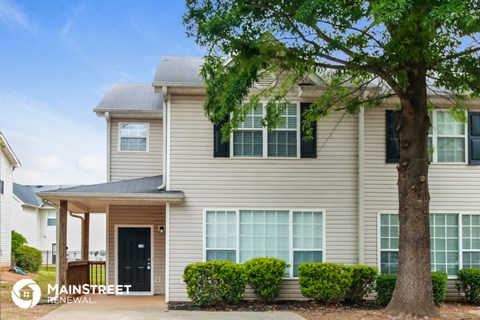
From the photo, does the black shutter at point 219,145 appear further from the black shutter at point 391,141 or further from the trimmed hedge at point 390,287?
the trimmed hedge at point 390,287

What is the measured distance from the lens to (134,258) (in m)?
16.6

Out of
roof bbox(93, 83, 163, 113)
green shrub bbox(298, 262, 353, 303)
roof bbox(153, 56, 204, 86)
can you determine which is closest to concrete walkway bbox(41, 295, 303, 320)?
green shrub bbox(298, 262, 353, 303)

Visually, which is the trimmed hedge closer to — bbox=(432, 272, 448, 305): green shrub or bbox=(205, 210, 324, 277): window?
bbox=(432, 272, 448, 305): green shrub

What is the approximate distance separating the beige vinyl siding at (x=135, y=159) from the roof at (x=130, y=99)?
0.41m

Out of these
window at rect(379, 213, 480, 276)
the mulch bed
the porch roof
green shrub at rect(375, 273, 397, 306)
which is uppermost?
the porch roof

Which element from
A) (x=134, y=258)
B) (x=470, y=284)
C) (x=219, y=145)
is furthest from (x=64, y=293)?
(x=470, y=284)

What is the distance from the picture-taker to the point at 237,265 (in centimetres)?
1394

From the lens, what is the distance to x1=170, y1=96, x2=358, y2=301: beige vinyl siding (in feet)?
47.7

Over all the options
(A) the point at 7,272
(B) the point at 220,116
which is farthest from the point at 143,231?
(A) the point at 7,272

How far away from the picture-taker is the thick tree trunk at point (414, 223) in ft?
39.8

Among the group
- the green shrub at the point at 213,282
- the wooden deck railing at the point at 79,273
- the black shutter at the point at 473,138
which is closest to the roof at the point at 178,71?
the green shrub at the point at 213,282

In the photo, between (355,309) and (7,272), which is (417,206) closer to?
(355,309)

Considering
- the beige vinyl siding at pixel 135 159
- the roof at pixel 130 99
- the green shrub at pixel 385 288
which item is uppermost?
the roof at pixel 130 99

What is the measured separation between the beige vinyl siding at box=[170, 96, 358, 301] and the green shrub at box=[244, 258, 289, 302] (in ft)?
2.32
